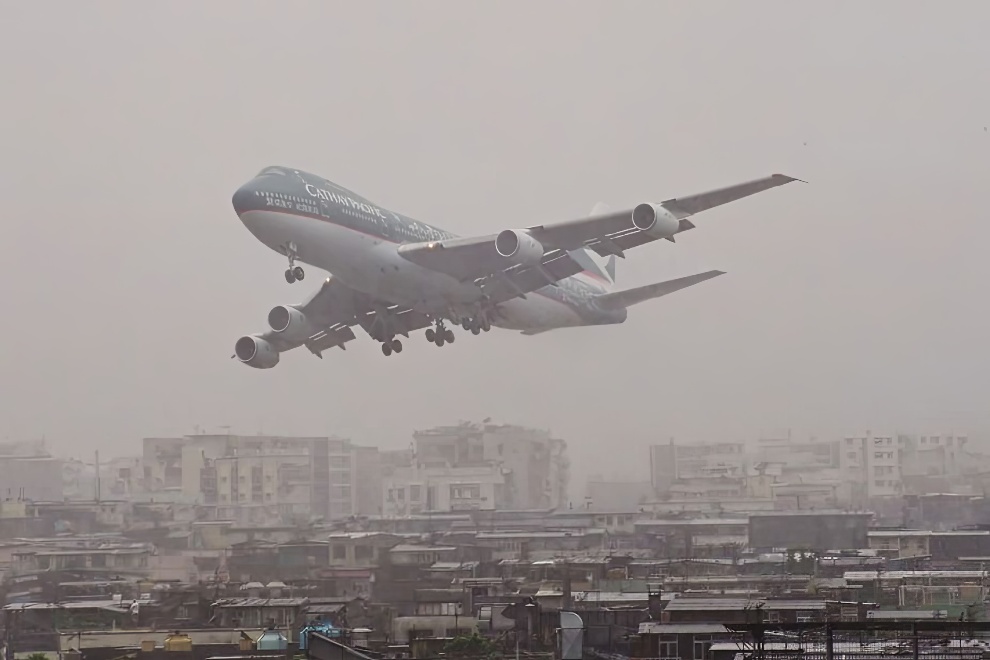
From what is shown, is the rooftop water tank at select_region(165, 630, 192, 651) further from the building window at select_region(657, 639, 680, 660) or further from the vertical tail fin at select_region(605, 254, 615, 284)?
the vertical tail fin at select_region(605, 254, 615, 284)

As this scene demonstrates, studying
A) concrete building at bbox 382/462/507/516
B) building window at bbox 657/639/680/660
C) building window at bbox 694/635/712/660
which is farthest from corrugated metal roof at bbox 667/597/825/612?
concrete building at bbox 382/462/507/516

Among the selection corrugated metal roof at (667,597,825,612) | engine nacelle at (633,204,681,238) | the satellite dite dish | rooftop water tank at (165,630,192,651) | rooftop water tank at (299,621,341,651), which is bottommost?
rooftop water tank at (165,630,192,651)

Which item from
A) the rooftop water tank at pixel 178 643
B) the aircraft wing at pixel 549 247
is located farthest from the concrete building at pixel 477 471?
the rooftop water tank at pixel 178 643

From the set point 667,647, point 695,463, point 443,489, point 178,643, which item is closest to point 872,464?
point 695,463

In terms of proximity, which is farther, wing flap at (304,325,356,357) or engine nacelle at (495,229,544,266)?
wing flap at (304,325,356,357)

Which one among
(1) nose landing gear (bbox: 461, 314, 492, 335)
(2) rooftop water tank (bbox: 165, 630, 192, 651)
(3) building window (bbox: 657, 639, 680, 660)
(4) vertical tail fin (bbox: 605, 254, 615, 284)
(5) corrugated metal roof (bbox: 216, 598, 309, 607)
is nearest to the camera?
(3) building window (bbox: 657, 639, 680, 660)

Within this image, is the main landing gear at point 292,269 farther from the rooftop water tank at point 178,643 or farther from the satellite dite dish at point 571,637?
the satellite dite dish at point 571,637
